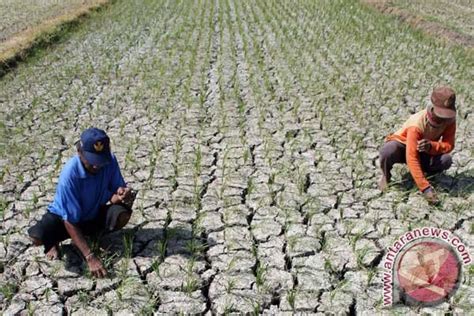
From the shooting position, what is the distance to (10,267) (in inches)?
124

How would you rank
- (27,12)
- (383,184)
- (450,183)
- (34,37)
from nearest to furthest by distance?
(383,184) → (450,183) → (34,37) → (27,12)

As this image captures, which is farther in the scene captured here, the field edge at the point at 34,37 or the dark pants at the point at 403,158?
the field edge at the point at 34,37

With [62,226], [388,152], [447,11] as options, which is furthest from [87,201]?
[447,11]

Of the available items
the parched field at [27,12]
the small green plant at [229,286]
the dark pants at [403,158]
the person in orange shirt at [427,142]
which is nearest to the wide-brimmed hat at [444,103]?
the person in orange shirt at [427,142]

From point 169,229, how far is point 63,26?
317 inches

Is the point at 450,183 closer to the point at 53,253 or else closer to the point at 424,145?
the point at 424,145

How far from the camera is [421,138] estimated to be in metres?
3.73

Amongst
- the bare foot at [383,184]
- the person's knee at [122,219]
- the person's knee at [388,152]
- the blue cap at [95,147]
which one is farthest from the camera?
the bare foot at [383,184]

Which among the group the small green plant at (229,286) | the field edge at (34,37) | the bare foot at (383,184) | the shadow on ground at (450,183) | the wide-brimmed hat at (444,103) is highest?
the wide-brimmed hat at (444,103)

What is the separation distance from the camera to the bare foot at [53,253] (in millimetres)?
3176

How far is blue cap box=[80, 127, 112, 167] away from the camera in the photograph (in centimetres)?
280

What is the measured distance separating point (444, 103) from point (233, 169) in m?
1.82

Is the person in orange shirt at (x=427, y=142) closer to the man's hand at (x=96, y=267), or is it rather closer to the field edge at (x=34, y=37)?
the man's hand at (x=96, y=267)

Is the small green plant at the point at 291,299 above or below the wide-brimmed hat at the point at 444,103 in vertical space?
below
